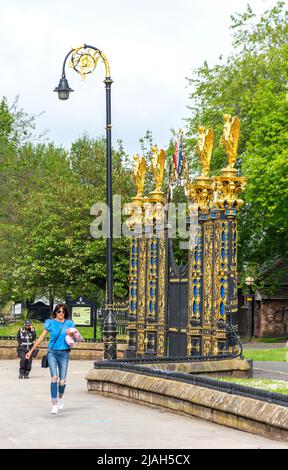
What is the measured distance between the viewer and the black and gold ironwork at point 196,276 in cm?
2158

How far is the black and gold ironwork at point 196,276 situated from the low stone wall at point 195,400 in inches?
136

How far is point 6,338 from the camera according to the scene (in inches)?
1348

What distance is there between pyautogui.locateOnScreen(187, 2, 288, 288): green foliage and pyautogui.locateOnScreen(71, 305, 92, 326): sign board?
11.2m

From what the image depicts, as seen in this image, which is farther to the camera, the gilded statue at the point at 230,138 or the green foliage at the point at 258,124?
the green foliage at the point at 258,124

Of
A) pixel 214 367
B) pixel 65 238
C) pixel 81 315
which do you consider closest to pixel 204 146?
pixel 214 367

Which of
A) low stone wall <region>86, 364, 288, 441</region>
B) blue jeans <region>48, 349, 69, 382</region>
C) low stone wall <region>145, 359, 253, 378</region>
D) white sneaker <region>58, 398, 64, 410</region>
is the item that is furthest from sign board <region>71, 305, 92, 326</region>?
blue jeans <region>48, 349, 69, 382</region>

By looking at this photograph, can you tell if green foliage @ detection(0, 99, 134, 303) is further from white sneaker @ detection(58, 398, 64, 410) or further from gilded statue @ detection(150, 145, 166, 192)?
white sneaker @ detection(58, 398, 64, 410)

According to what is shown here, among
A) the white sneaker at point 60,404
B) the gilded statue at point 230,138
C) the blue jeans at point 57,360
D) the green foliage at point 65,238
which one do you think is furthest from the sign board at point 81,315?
the blue jeans at point 57,360

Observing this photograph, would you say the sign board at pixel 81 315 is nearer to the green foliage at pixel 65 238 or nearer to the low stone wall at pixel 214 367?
the green foliage at pixel 65 238

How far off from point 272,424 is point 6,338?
22357 millimetres

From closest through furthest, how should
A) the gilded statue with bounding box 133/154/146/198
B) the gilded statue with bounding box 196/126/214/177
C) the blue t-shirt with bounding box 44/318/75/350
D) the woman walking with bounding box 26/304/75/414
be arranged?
1. the woman walking with bounding box 26/304/75/414
2. the blue t-shirt with bounding box 44/318/75/350
3. the gilded statue with bounding box 196/126/214/177
4. the gilded statue with bounding box 133/154/146/198

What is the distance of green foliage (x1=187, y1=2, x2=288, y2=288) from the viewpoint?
43.8 metres

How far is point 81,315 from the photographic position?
34938 millimetres

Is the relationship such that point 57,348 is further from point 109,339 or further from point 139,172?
point 139,172
